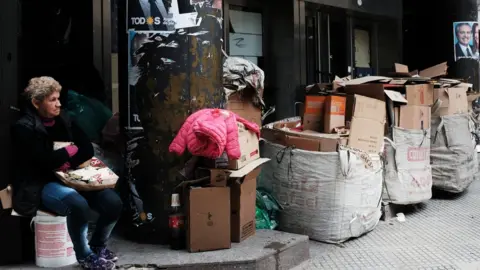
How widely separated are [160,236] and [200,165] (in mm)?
673

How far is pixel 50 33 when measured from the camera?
609cm

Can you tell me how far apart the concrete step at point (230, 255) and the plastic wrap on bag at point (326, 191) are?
0.54 meters

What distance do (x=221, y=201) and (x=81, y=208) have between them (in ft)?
3.74

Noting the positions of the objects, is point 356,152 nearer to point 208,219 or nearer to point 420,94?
point 420,94

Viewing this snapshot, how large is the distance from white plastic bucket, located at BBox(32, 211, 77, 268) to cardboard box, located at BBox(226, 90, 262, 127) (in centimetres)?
251

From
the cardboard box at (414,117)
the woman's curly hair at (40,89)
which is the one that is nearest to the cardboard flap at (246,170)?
the woman's curly hair at (40,89)

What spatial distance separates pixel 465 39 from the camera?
398 inches

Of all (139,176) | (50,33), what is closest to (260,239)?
(139,176)

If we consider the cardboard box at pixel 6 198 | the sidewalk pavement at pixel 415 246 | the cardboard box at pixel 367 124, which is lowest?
the sidewalk pavement at pixel 415 246

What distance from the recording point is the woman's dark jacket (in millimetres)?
3455

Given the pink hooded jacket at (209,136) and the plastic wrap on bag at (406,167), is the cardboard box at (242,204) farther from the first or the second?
the plastic wrap on bag at (406,167)

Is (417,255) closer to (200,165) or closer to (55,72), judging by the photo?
(200,165)

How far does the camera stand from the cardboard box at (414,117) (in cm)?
609

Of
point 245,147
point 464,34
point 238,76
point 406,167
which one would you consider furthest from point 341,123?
point 464,34
